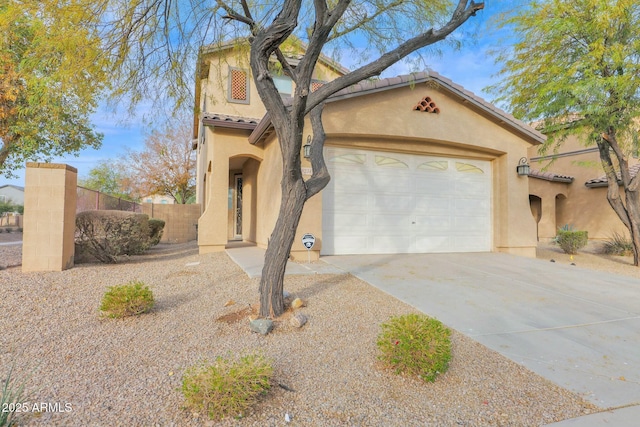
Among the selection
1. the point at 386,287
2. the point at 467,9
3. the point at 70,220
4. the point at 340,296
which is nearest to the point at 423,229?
the point at 386,287

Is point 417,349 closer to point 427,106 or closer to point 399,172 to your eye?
point 399,172

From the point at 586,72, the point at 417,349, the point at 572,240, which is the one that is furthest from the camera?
the point at 572,240

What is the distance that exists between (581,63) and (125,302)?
478 inches

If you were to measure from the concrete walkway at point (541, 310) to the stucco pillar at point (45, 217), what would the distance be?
3.45 meters

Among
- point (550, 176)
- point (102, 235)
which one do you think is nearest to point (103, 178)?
point (102, 235)

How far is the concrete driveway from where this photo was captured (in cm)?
338

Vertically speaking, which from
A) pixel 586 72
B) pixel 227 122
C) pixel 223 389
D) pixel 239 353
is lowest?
pixel 239 353

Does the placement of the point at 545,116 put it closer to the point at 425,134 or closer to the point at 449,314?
the point at 425,134

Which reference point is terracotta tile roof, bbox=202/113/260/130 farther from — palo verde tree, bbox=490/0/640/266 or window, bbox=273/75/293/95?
palo verde tree, bbox=490/0/640/266

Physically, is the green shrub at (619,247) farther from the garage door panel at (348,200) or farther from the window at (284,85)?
the window at (284,85)

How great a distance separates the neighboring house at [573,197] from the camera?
55.3 ft

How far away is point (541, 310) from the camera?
512 cm

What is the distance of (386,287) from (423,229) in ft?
15.0

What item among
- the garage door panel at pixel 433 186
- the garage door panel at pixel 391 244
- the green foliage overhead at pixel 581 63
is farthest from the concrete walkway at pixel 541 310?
the green foliage overhead at pixel 581 63
